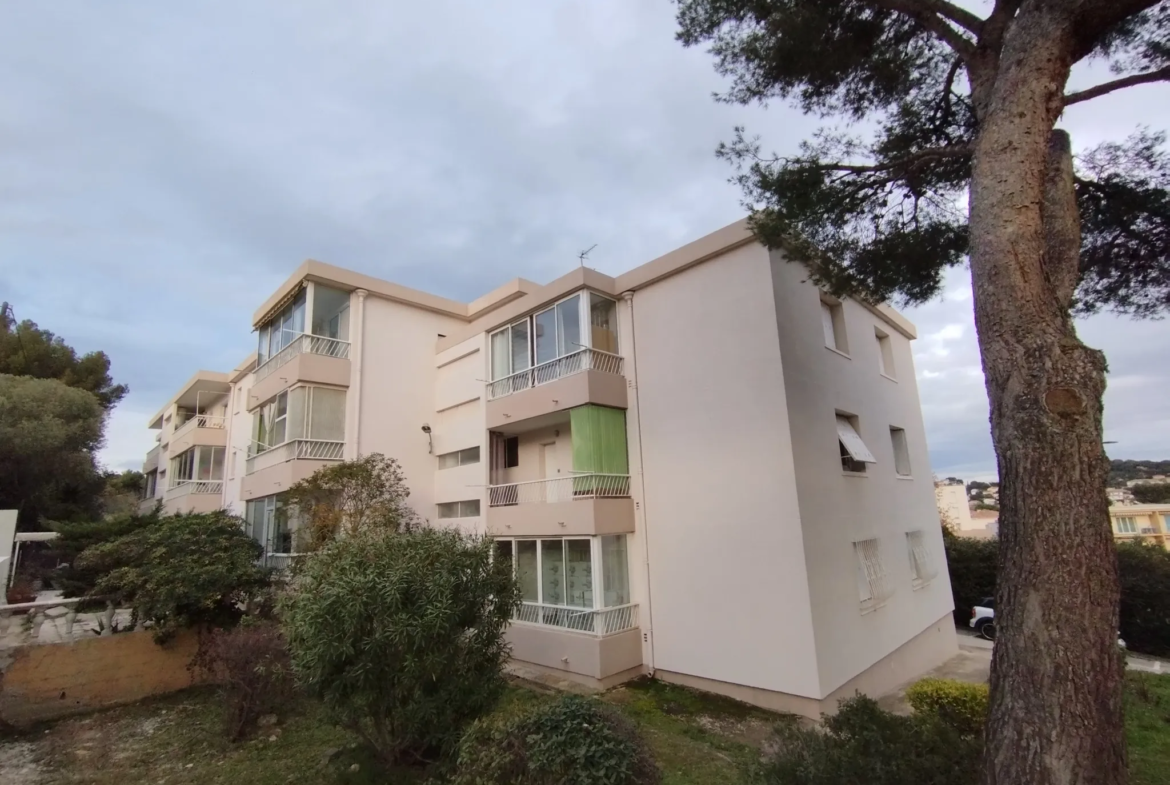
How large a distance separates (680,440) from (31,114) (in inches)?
548

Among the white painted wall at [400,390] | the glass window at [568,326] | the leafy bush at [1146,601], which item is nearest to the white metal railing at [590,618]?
the white painted wall at [400,390]

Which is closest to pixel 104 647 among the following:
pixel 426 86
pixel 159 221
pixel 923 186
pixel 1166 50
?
pixel 159 221

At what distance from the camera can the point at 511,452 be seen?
52.7 ft

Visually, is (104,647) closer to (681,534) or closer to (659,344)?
(681,534)

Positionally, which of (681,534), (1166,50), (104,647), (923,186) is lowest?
(104,647)

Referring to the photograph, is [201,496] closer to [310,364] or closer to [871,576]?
[310,364]

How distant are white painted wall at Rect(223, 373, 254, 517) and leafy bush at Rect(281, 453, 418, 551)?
9.23 m

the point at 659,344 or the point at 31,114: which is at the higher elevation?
the point at 31,114

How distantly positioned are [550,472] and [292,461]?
6.58 m

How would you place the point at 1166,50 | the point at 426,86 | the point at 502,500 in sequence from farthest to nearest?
the point at 502,500, the point at 426,86, the point at 1166,50

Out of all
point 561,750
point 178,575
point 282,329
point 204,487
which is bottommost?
point 561,750

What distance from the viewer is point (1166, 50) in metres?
6.57

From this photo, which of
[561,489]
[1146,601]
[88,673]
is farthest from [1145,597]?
[88,673]

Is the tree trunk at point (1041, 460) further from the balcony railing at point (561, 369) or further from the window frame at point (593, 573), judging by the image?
the balcony railing at point (561, 369)
